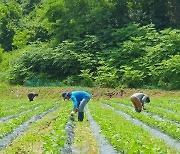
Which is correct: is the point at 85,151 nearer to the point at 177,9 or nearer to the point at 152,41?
the point at 152,41

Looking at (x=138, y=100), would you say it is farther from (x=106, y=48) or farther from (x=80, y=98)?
(x=106, y=48)

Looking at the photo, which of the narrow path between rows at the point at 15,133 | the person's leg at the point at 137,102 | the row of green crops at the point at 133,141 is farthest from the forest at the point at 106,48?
the row of green crops at the point at 133,141

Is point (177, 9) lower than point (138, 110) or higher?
higher

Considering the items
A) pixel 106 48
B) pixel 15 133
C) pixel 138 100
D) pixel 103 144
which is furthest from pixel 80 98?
pixel 106 48

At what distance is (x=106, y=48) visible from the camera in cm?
4088

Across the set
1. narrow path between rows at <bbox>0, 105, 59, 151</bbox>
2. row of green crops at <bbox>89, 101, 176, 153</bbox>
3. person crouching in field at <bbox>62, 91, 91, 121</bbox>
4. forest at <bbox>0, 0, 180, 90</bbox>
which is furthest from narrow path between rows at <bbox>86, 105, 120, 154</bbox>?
forest at <bbox>0, 0, 180, 90</bbox>

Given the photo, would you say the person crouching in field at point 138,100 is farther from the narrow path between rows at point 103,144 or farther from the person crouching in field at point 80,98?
the narrow path between rows at point 103,144

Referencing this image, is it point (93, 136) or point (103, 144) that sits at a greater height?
point (103, 144)

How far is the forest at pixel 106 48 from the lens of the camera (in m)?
36.6

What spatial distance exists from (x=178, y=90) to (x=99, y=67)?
327 inches

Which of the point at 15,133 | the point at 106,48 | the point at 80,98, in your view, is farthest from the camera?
the point at 106,48

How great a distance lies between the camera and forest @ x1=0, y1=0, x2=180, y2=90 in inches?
1442

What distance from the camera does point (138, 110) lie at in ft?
62.6

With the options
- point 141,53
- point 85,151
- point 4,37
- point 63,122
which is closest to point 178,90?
point 141,53
